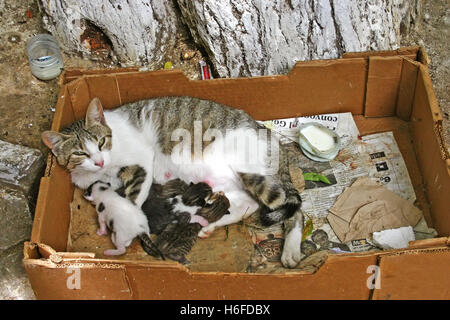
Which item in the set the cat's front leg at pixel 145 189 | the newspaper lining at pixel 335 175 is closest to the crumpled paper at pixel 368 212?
the newspaper lining at pixel 335 175

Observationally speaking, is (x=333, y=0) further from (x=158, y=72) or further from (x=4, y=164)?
(x=4, y=164)

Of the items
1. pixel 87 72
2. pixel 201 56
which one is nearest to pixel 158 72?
pixel 87 72

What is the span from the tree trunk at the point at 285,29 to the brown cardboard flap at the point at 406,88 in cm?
32

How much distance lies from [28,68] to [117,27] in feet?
2.29

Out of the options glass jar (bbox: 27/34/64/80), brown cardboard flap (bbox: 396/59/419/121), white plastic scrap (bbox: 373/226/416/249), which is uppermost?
glass jar (bbox: 27/34/64/80)

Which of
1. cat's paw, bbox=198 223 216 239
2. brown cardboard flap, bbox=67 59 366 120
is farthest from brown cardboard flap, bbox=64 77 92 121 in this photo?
cat's paw, bbox=198 223 216 239

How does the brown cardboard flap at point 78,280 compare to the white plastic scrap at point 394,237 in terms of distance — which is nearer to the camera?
the brown cardboard flap at point 78,280

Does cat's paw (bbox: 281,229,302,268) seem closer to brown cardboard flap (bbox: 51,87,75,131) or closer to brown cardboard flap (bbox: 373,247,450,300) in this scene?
brown cardboard flap (bbox: 373,247,450,300)

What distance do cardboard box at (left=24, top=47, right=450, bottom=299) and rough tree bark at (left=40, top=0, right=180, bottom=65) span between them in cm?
40

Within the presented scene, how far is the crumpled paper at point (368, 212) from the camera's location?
260 cm

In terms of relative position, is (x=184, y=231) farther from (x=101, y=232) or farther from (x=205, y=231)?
(x=101, y=232)

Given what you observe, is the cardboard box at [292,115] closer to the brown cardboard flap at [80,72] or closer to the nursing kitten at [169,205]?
the brown cardboard flap at [80,72]

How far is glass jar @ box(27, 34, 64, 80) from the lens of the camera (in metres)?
3.22

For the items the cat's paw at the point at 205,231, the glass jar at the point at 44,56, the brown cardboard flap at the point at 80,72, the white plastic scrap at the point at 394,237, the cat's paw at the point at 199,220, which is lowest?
the white plastic scrap at the point at 394,237
